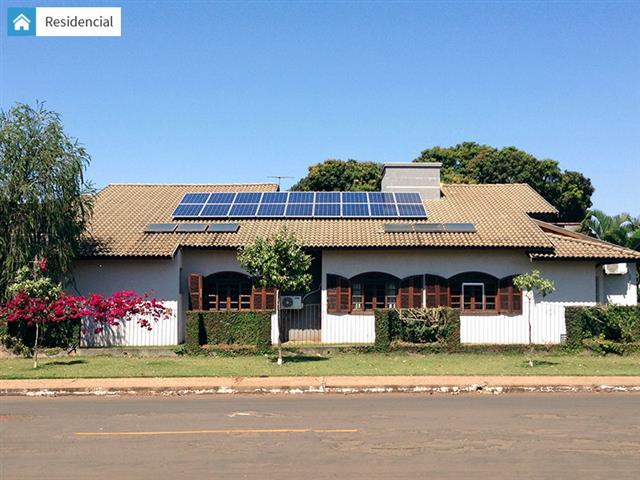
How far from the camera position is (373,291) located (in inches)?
1021

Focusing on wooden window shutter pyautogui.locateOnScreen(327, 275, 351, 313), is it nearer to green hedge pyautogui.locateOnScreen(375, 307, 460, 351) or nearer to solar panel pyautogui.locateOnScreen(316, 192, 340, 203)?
green hedge pyautogui.locateOnScreen(375, 307, 460, 351)

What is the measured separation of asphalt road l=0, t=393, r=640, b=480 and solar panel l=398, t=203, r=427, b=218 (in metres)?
14.3

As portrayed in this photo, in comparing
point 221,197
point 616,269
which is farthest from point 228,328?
point 616,269

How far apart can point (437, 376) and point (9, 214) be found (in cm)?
1458

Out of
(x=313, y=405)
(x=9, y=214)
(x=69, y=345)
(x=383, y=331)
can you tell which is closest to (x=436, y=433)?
(x=313, y=405)

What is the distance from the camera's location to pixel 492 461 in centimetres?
838

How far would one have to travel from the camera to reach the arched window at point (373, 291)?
25.8 metres

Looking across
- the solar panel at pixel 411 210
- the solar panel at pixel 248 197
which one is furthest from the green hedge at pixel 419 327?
the solar panel at pixel 248 197

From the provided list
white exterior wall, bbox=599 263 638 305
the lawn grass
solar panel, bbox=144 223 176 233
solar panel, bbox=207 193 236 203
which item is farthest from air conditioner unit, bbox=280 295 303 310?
white exterior wall, bbox=599 263 638 305

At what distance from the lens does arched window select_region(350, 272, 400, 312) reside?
25844 mm

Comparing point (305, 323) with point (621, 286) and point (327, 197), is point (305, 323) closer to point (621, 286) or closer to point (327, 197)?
point (327, 197)

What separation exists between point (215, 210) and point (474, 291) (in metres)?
10.9

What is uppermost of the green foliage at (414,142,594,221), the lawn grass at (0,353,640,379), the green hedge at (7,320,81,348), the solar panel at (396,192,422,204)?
the green foliage at (414,142,594,221)

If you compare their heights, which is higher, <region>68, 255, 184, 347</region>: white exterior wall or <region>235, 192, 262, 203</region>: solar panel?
<region>235, 192, 262, 203</region>: solar panel
